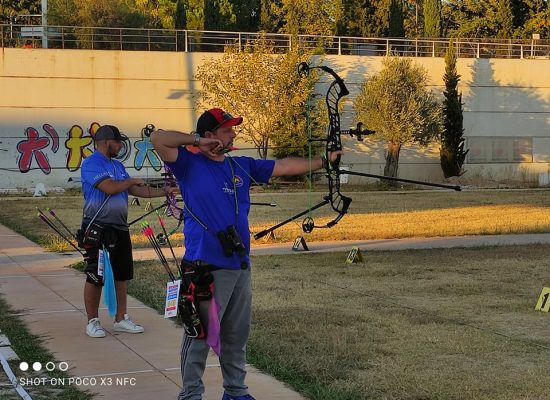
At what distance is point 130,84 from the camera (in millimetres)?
40750

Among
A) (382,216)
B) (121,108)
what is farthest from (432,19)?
(382,216)

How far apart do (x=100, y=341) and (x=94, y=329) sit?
0.18 m

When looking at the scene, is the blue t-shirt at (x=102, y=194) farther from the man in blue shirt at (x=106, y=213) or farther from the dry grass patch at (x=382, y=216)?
the dry grass patch at (x=382, y=216)

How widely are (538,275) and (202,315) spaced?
8230mm

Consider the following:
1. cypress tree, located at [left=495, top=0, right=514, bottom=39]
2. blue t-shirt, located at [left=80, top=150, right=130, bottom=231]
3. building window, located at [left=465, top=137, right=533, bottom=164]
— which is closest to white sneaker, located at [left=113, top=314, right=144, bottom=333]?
blue t-shirt, located at [left=80, top=150, right=130, bottom=231]

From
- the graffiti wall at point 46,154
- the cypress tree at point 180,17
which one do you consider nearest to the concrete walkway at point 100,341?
the graffiti wall at point 46,154

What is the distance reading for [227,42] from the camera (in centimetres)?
4375

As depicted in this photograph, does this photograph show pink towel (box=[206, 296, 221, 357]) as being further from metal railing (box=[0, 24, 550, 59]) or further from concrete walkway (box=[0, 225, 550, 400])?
metal railing (box=[0, 24, 550, 59])

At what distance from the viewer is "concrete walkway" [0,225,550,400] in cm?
670

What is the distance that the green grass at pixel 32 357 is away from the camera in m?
6.55

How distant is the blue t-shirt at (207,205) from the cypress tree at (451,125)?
38557 mm

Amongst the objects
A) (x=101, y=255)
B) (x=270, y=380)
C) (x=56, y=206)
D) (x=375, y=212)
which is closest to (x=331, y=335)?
(x=270, y=380)

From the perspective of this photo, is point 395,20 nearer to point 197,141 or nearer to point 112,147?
point 112,147

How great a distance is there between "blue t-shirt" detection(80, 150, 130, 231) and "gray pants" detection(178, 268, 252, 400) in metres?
2.85
